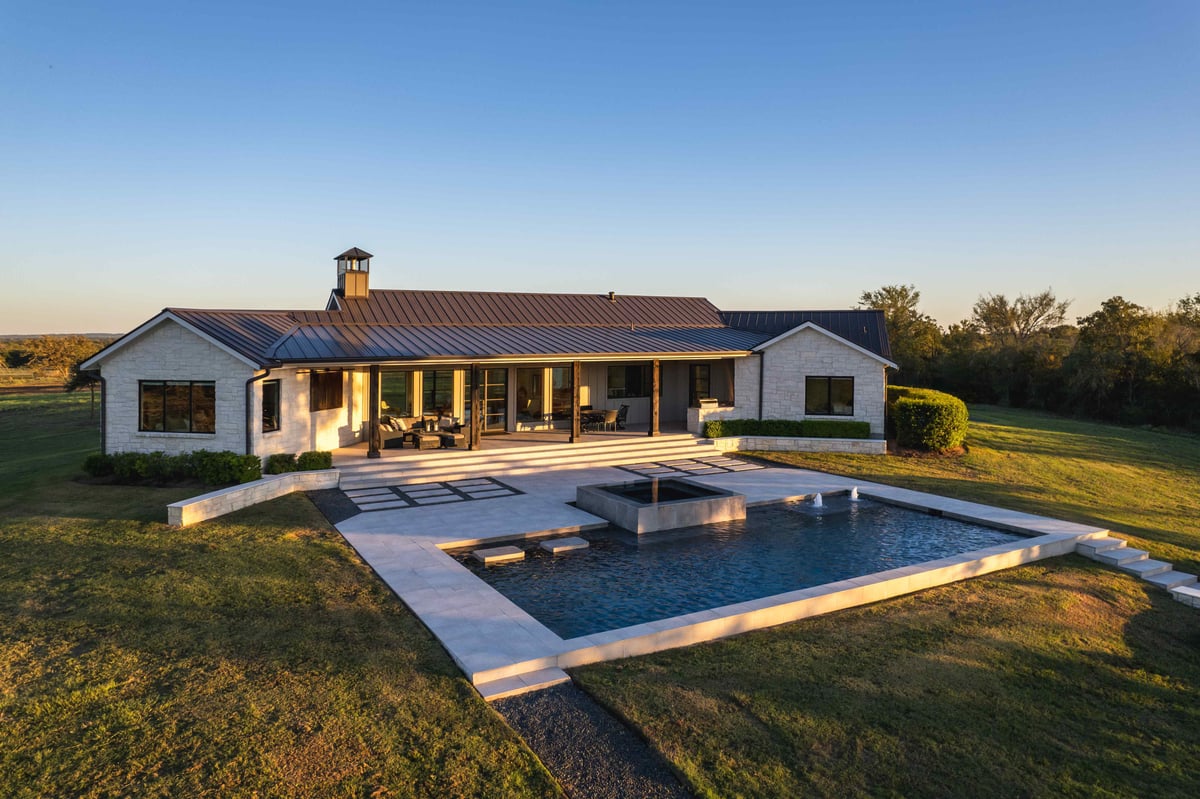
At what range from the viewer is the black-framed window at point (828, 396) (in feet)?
73.0

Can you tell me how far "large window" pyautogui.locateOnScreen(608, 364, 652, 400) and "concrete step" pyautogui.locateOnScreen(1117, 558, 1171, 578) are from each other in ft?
50.5

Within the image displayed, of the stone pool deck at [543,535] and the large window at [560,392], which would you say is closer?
the stone pool deck at [543,535]

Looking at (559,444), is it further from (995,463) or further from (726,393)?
(995,463)

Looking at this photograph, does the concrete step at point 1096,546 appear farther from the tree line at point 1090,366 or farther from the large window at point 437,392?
the tree line at point 1090,366

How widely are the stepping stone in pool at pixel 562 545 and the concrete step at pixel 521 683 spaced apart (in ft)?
14.1

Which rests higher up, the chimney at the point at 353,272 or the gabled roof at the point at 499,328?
the chimney at the point at 353,272

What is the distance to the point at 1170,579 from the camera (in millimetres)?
10969

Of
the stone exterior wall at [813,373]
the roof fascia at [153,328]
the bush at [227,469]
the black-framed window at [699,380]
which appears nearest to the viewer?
the bush at [227,469]

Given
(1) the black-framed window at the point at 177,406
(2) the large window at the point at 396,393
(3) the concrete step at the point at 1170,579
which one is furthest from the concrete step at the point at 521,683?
(2) the large window at the point at 396,393

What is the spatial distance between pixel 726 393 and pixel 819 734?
19.2m

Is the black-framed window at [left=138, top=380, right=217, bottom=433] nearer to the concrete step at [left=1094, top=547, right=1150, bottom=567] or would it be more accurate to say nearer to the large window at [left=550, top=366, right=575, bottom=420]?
the large window at [left=550, top=366, right=575, bottom=420]

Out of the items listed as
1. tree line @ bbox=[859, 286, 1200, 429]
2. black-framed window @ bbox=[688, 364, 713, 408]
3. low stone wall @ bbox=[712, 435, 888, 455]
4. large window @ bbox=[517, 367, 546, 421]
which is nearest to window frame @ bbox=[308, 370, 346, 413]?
large window @ bbox=[517, 367, 546, 421]

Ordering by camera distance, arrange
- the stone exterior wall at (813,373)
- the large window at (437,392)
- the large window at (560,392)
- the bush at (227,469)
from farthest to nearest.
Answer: the large window at (560,392) < the stone exterior wall at (813,373) < the large window at (437,392) < the bush at (227,469)

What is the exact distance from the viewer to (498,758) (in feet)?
18.0
